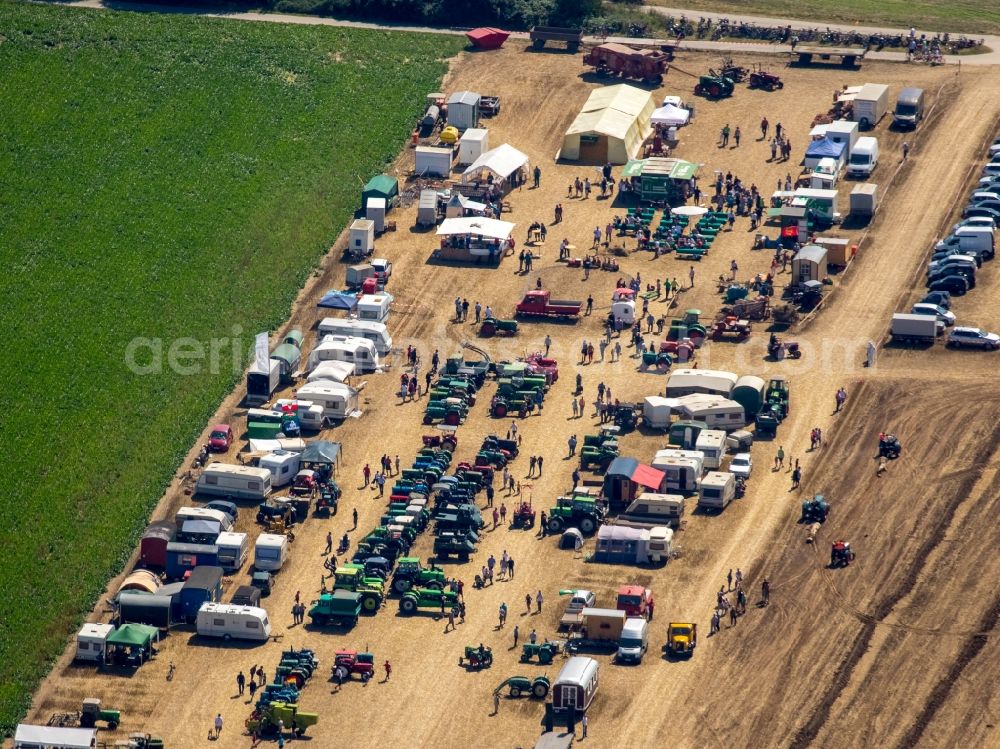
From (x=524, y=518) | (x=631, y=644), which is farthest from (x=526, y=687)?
(x=524, y=518)

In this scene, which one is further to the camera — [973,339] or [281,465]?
[973,339]

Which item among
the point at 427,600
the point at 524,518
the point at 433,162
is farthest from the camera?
the point at 433,162

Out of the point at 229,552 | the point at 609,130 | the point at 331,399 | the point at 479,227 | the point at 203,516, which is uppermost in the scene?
the point at 609,130

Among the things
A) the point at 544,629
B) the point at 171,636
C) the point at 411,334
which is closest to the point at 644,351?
the point at 411,334

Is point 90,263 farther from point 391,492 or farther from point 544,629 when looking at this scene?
point 544,629

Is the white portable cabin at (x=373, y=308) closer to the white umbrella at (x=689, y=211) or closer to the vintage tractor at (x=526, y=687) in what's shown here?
the white umbrella at (x=689, y=211)

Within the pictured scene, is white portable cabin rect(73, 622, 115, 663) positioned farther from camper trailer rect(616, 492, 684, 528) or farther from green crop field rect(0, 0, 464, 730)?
camper trailer rect(616, 492, 684, 528)

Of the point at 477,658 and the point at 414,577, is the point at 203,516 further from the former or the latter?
the point at 477,658
